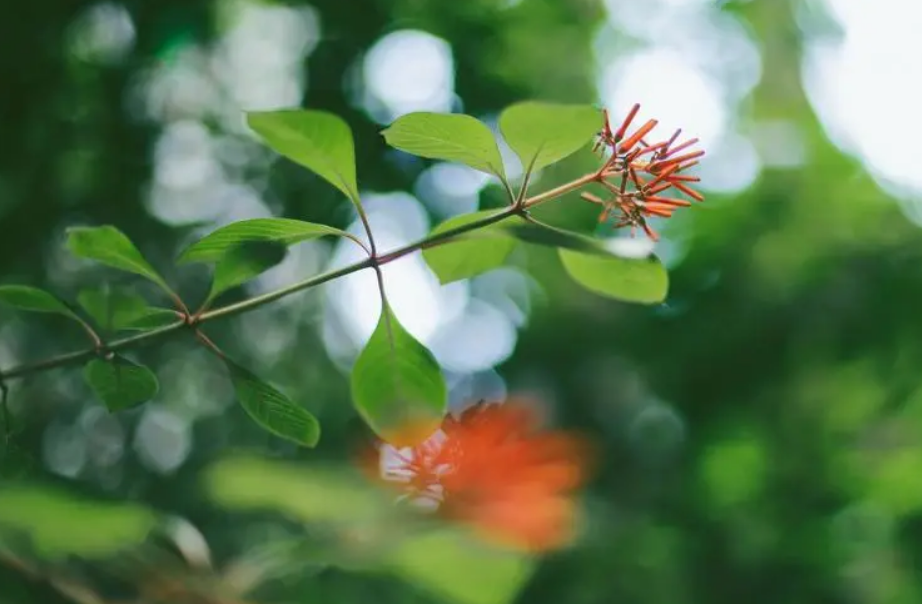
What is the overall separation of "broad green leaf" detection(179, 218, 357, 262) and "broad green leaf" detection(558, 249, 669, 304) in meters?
0.07

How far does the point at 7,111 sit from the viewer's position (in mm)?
798

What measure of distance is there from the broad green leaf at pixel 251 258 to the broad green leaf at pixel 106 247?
3 cm

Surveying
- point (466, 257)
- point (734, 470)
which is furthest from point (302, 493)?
point (734, 470)

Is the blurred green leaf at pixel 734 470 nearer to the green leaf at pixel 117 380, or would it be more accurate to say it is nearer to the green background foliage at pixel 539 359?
the green background foliage at pixel 539 359

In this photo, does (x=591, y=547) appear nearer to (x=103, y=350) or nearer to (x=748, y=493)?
(x=748, y=493)

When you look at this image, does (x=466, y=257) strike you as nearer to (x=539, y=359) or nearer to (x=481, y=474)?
(x=481, y=474)

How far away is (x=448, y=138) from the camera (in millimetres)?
258

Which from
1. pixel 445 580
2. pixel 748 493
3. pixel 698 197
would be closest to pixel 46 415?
pixel 445 580

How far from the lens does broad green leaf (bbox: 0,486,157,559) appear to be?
0.42 metres

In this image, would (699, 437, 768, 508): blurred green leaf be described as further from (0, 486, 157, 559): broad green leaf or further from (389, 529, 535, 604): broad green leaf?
(0, 486, 157, 559): broad green leaf

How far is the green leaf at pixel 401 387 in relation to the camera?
300mm

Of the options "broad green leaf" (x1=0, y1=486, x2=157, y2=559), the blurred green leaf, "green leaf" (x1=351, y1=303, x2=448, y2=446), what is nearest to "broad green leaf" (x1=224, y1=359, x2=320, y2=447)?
"green leaf" (x1=351, y1=303, x2=448, y2=446)

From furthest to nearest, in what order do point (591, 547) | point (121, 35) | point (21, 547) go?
1. point (591, 547)
2. point (121, 35)
3. point (21, 547)

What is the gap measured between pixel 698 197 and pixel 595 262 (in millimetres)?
35
